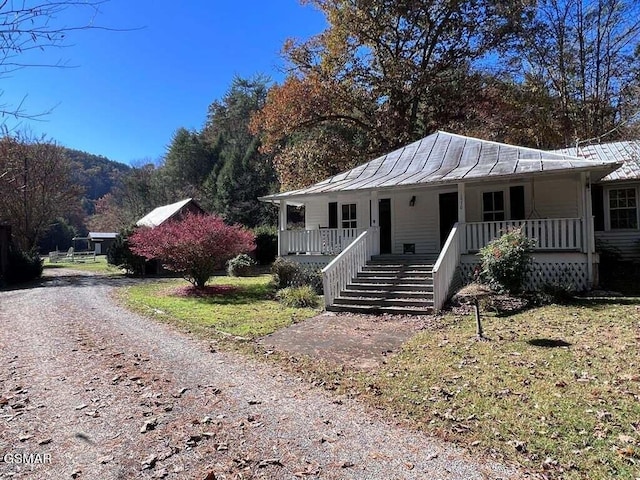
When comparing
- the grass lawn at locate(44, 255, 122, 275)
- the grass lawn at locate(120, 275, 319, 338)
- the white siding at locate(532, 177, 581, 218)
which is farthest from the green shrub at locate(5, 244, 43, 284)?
the white siding at locate(532, 177, 581, 218)

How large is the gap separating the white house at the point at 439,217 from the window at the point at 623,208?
252 cm

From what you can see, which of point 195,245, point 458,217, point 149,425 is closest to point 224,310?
point 195,245

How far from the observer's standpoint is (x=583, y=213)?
11.0m

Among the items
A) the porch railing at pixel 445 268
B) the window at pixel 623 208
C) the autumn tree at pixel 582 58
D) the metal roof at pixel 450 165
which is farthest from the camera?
the autumn tree at pixel 582 58

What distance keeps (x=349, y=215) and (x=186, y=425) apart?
13047 mm

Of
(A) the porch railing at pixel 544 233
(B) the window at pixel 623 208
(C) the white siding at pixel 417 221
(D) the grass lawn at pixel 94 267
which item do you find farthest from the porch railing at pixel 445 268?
(D) the grass lawn at pixel 94 267

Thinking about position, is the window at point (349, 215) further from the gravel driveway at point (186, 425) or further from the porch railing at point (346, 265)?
the gravel driveway at point (186, 425)

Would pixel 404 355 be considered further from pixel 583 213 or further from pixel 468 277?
pixel 583 213

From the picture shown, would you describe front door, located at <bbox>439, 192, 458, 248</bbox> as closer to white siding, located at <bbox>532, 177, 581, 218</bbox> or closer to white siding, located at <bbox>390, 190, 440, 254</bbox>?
white siding, located at <bbox>390, 190, 440, 254</bbox>

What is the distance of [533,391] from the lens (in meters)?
4.75

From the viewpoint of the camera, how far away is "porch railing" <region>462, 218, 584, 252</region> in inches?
432

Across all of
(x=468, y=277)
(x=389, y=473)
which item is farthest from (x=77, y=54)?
(x=468, y=277)

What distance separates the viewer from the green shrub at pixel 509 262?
9633 millimetres

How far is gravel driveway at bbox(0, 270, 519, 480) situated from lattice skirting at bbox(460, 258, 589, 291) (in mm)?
8430
